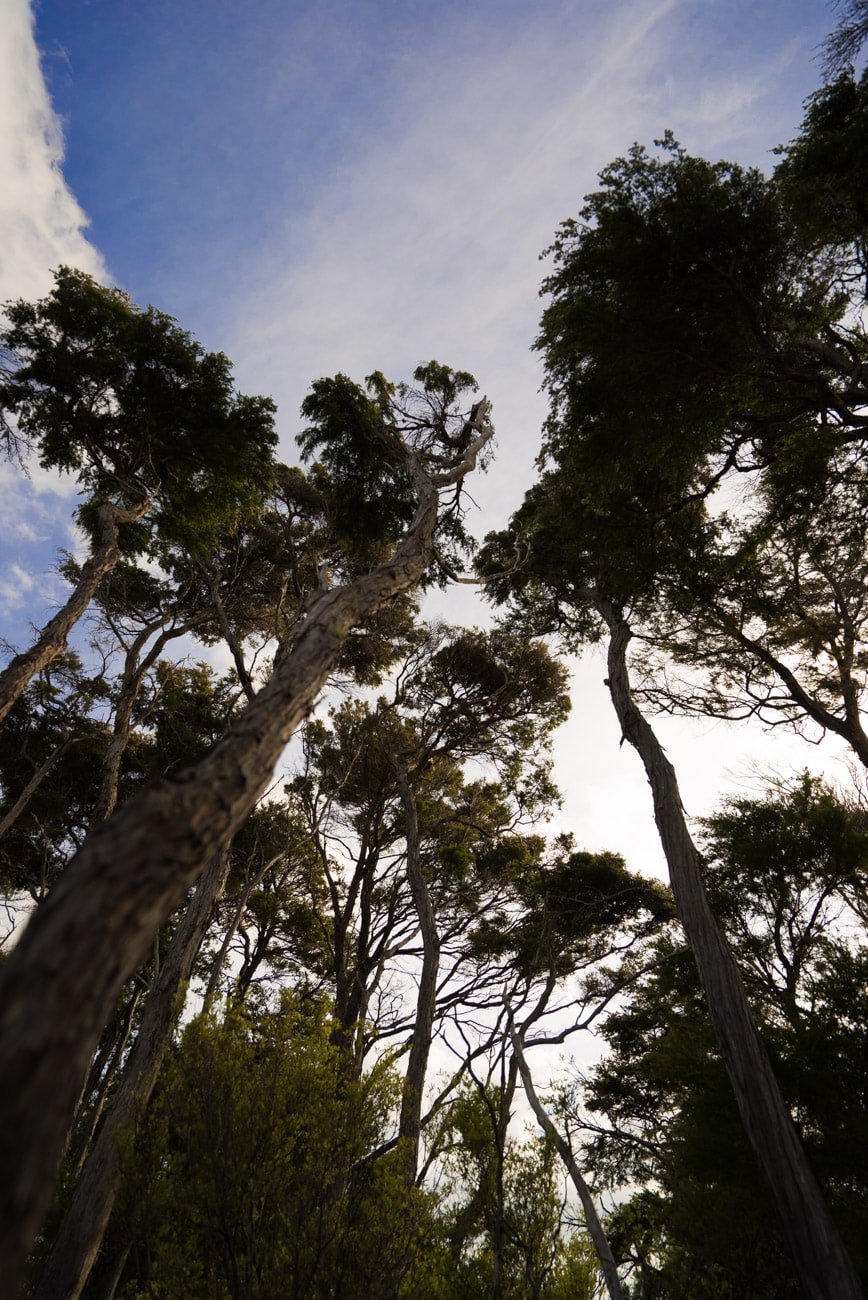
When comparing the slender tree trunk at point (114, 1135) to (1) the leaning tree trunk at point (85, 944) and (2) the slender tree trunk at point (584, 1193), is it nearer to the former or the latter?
(2) the slender tree trunk at point (584, 1193)

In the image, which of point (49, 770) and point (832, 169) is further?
point (49, 770)

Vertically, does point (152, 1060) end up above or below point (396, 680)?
below

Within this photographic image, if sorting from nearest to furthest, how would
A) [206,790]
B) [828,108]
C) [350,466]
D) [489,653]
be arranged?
[206,790]
[828,108]
[350,466]
[489,653]

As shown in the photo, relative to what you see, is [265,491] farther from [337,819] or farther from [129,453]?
[337,819]

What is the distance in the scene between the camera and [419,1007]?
9750mm

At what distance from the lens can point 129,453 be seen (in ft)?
33.3

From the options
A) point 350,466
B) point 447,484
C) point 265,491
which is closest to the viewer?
point 447,484

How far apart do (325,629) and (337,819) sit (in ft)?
37.6

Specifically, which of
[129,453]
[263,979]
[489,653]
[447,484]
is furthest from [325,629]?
[263,979]

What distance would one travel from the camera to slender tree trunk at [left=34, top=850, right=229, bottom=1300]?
555 cm

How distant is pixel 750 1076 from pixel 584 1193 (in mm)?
2066

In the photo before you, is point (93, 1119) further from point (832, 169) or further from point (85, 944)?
point (832, 169)

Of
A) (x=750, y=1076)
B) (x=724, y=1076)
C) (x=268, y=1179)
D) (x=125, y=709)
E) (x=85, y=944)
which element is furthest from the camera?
(x=125, y=709)

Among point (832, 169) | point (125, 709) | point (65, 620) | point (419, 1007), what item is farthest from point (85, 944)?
point (125, 709)
